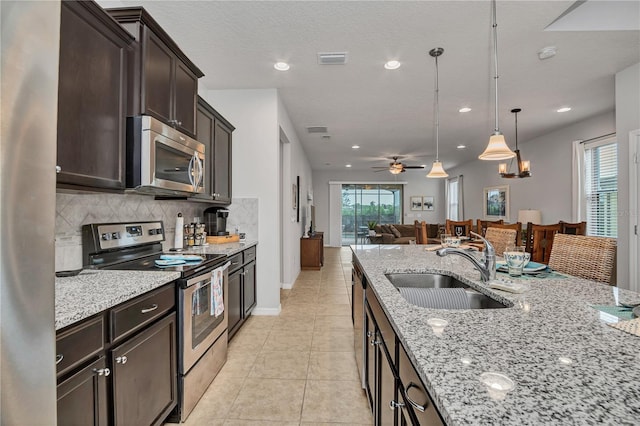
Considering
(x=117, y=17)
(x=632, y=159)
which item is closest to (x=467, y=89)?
(x=632, y=159)

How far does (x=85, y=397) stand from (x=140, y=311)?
14.4 inches

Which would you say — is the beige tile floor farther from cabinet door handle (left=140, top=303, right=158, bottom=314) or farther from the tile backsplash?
the tile backsplash

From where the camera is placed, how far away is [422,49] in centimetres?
271

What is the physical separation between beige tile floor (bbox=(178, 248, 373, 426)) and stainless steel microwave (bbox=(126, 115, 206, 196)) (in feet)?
4.75

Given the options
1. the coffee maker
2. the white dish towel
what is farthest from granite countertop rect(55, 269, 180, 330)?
the coffee maker

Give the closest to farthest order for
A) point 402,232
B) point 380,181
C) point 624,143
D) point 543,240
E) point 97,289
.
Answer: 1. point 97,289
2. point 624,143
3. point 543,240
4. point 402,232
5. point 380,181

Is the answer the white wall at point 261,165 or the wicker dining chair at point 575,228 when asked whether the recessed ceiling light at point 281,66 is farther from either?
the wicker dining chair at point 575,228

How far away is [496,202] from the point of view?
752cm

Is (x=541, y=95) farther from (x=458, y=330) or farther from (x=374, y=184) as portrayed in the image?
(x=374, y=184)

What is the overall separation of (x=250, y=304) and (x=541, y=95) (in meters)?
4.47

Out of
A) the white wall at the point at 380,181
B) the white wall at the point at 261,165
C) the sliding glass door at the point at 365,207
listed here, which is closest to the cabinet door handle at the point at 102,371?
the white wall at the point at 261,165

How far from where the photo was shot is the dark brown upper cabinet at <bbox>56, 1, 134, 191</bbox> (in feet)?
4.38

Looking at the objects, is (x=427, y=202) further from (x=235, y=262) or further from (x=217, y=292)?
(x=217, y=292)

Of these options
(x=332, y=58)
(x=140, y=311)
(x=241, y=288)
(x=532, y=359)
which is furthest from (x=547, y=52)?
(x=140, y=311)
